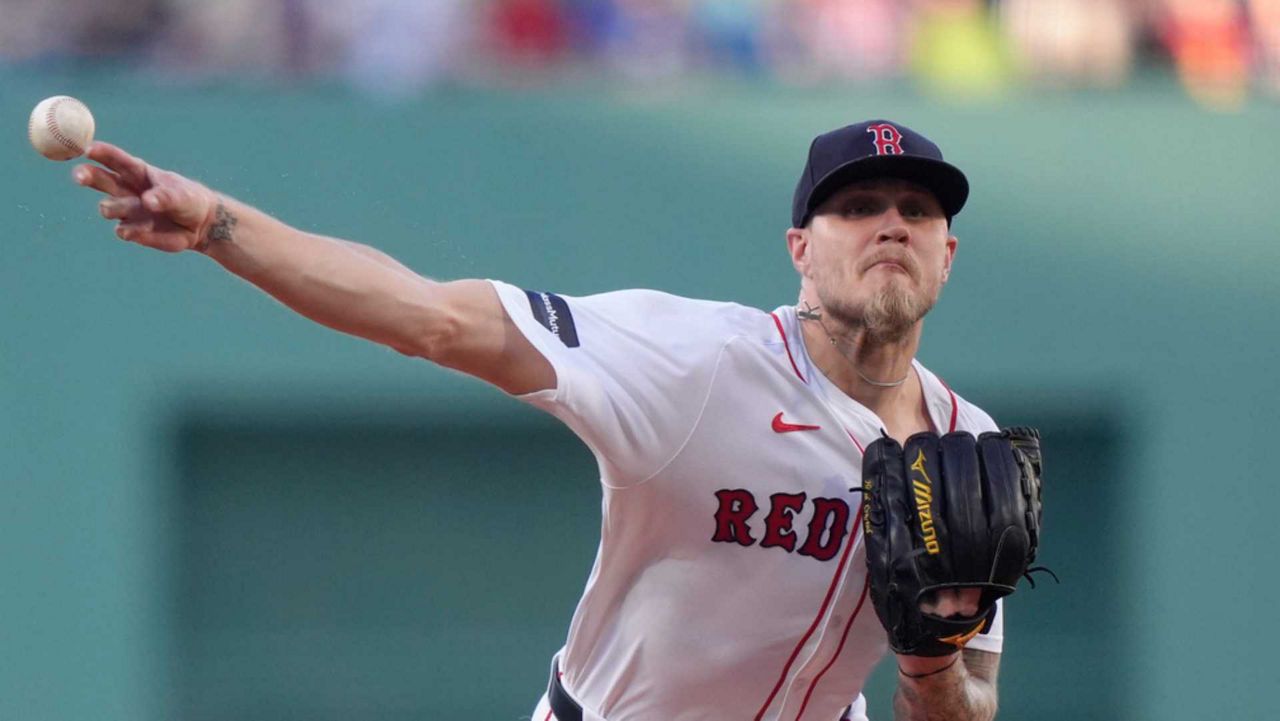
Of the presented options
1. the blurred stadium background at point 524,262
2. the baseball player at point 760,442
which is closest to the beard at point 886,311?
the baseball player at point 760,442

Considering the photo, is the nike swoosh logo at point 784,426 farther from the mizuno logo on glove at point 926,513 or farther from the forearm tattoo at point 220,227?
the forearm tattoo at point 220,227

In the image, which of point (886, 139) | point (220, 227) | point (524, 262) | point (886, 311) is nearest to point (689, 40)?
point (524, 262)

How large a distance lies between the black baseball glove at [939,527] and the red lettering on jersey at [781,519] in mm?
167

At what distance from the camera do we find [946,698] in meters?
4.48

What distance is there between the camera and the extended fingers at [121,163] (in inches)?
126

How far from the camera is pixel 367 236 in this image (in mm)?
9508

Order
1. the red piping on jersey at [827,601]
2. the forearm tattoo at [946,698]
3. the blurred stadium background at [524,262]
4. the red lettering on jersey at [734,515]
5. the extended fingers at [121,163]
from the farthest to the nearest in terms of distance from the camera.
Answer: the blurred stadium background at [524,262] → the forearm tattoo at [946,698] → the red piping on jersey at [827,601] → the red lettering on jersey at [734,515] → the extended fingers at [121,163]

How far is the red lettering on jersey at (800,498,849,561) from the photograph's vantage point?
418 centimetres

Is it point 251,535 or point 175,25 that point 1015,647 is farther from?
point 175,25

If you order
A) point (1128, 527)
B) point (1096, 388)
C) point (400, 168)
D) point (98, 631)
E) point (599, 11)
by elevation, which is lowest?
point (98, 631)

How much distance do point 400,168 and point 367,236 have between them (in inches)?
15.1

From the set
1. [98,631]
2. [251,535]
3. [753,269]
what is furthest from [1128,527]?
[98,631]

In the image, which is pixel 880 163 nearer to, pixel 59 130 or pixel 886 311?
pixel 886 311

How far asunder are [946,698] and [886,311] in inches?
37.3
